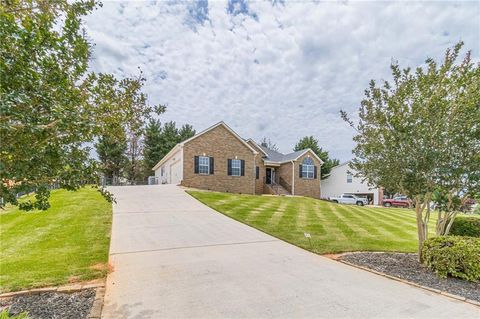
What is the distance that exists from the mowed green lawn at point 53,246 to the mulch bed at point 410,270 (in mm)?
5930

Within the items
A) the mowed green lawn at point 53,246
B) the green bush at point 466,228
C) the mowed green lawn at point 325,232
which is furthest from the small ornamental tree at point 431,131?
the mowed green lawn at point 53,246

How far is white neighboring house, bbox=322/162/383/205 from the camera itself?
36.1m

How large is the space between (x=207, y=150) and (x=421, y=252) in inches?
708

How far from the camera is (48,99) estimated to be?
2.46 metres

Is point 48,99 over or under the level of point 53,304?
over

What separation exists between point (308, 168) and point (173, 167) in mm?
13721

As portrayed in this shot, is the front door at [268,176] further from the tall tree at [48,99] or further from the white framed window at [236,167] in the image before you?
the tall tree at [48,99]

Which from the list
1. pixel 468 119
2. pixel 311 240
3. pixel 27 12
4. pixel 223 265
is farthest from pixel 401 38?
pixel 27 12

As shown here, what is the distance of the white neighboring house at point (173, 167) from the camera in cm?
2234

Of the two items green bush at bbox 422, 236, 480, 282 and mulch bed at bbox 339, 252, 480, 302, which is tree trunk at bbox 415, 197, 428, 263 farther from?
green bush at bbox 422, 236, 480, 282

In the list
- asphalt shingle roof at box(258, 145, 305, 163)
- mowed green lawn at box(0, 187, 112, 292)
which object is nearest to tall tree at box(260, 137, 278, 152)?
asphalt shingle roof at box(258, 145, 305, 163)

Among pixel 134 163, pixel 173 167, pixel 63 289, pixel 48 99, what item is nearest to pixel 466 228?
pixel 63 289

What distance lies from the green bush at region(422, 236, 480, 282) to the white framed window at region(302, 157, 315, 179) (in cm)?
2213

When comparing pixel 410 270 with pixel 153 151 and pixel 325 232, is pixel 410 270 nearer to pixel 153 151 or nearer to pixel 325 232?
pixel 325 232
